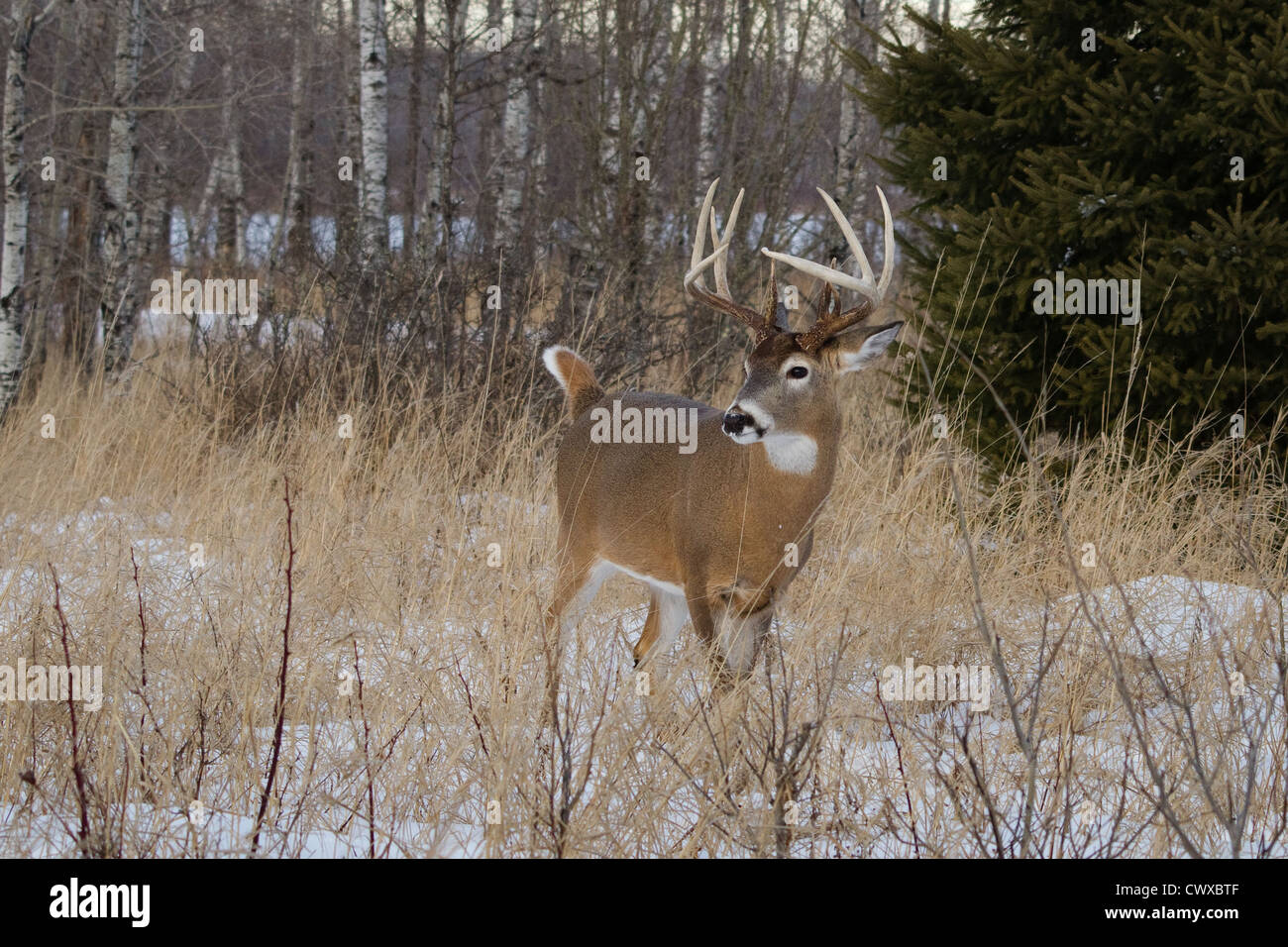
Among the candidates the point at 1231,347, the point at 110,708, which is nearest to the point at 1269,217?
the point at 1231,347

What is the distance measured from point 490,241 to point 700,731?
20.5ft

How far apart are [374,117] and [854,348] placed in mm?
7770

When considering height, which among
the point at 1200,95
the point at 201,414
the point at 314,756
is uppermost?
the point at 1200,95

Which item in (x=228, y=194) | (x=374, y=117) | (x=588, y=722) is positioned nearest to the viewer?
(x=588, y=722)

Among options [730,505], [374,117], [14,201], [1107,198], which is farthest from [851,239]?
[374,117]

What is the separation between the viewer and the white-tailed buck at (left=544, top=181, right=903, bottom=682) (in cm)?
402

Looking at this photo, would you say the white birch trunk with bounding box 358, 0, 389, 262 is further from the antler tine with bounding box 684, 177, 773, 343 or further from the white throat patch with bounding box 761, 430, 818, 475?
the white throat patch with bounding box 761, 430, 818, 475

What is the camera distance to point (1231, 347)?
5.96 meters

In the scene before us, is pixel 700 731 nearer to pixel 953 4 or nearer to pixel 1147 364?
pixel 1147 364

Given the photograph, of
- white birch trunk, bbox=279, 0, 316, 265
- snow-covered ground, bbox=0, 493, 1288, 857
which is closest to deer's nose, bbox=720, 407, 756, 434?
snow-covered ground, bbox=0, 493, 1288, 857

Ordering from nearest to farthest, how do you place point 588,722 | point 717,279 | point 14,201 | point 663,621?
1. point 588,722
2. point 717,279
3. point 663,621
4. point 14,201

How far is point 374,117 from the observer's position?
1078 centimetres

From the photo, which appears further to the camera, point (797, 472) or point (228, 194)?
point (228, 194)

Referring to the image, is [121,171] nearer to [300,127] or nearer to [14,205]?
[14,205]
